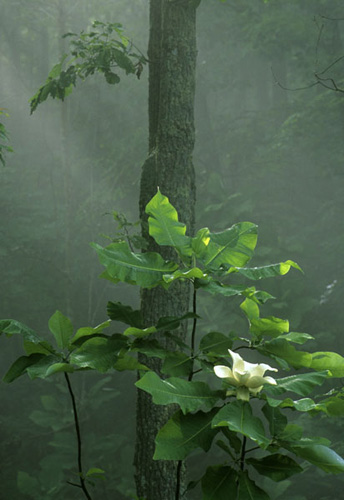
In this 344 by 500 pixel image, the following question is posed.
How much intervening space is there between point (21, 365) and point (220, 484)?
50 centimetres

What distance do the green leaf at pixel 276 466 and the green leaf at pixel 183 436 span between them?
132mm

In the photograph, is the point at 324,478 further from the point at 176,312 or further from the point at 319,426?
the point at 176,312

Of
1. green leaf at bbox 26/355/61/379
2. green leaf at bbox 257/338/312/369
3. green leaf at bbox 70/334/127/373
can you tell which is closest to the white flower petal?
green leaf at bbox 257/338/312/369

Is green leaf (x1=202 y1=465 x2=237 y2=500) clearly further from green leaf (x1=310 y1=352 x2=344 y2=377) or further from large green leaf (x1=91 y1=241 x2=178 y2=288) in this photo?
large green leaf (x1=91 y1=241 x2=178 y2=288)

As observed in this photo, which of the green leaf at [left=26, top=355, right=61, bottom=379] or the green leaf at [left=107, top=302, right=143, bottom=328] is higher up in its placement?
the green leaf at [left=107, top=302, right=143, bottom=328]

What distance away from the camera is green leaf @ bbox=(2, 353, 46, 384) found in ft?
3.95

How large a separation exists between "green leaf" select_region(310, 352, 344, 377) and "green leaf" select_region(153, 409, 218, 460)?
0.26m

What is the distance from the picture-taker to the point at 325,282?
10.2m

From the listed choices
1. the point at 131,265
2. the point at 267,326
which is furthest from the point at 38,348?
the point at 267,326

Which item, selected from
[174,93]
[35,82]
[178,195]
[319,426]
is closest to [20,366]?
[178,195]

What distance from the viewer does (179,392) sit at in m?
1.04

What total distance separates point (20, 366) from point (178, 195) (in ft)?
5.32

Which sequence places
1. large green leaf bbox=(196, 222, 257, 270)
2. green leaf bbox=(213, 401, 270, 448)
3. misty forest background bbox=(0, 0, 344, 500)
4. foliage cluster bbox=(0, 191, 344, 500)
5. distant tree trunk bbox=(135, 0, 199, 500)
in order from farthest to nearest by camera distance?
Result: 1. misty forest background bbox=(0, 0, 344, 500)
2. distant tree trunk bbox=(135, 0, 199, 500)
3. large green leaf bbox=(196, 222, 257, 270)
4. foliage cluster bbox=(0, 191, 344, 500)
5. green leaf bbox=(213, 401, 270, 448)

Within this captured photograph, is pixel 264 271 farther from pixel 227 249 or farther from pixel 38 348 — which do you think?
pixel 38 348
